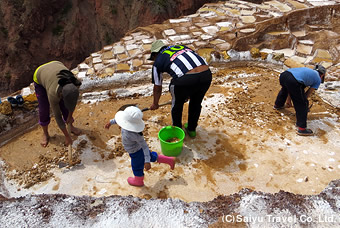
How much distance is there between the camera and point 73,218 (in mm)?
1908

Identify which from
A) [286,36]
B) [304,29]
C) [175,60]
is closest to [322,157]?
[175,60]

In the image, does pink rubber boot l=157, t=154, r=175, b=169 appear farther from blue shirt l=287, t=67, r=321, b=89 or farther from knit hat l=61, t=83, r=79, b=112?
blue shirt l=287, t=67, r=321, b=89

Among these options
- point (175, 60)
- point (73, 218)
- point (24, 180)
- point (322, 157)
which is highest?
point (175, 60)

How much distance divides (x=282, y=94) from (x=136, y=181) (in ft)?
8.14

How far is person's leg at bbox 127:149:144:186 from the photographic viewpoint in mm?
2502

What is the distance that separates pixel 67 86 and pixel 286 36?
16.0ft

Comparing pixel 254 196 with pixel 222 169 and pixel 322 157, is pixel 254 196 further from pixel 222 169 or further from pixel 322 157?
pixel 322 157

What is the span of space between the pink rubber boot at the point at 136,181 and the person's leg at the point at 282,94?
2346mm

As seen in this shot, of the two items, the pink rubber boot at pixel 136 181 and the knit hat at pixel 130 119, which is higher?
the knit hat at pixel 130 119

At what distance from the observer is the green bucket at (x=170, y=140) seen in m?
2.88

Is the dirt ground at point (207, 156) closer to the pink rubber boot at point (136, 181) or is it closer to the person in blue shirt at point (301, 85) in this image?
the pink rubber boot at point (136, 181)

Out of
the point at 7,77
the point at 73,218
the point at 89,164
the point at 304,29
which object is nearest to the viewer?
the point at 73,218

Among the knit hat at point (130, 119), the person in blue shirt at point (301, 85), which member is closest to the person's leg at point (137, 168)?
the knit hat at point (130, 119)

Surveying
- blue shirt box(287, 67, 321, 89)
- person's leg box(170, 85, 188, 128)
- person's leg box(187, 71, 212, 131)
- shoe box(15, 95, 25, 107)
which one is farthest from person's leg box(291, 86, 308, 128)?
shoe box(15, 95, 25, 107)
